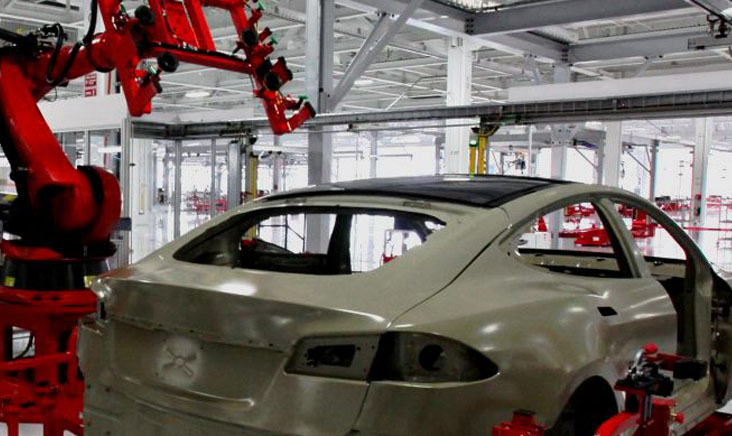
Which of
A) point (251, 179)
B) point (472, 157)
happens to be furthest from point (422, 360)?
point (251, 179)

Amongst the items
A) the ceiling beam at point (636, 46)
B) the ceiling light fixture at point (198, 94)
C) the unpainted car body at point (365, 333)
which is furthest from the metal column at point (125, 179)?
the ceiling light fixture at point (198, 94)

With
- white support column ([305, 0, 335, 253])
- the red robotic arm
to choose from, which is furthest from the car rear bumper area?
white support column ([305, 0, 335, 253])

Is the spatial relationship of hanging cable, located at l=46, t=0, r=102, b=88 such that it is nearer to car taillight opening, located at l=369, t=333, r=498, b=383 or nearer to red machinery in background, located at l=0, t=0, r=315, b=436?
red machinery in background, located at l=0, t=0, r=315, b=436

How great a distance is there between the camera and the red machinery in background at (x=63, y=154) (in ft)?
13.8

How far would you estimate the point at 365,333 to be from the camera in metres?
1.86

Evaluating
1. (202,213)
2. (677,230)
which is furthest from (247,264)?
(202,213)

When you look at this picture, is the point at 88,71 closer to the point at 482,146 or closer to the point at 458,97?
the point at 482,146

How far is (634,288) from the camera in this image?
276cm

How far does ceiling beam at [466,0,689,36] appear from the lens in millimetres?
8164

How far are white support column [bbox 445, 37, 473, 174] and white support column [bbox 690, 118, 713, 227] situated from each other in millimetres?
9984

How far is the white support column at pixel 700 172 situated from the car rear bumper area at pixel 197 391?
1736 cm

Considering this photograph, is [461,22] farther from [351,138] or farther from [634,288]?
[351,138]

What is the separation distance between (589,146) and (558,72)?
20.7 ft

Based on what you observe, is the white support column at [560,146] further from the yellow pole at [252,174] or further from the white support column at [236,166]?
the white support column at [236,166]
